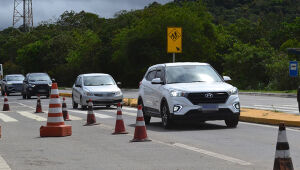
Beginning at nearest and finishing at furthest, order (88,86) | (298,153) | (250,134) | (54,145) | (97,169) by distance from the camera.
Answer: (97,169) → (298,153) → (54,145) → (250,134) → (88,86)

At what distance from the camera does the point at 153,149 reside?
11031 millimetres

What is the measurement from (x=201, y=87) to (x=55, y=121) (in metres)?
3.86

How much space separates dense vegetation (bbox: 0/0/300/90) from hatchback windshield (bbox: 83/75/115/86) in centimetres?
2369

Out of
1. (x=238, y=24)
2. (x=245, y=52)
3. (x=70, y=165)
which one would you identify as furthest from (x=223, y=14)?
(x=70, y=165)

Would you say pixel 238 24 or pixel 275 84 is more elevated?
pixel 238 24

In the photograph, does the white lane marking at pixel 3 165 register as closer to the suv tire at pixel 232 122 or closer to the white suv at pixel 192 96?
the white suv at pixel 192 96

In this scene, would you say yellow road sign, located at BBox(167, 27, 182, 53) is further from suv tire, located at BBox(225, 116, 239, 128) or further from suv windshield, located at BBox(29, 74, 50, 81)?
suv windshield, located at BBox(29, 74, 50, 81)

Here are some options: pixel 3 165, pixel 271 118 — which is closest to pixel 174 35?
pixel 271 118

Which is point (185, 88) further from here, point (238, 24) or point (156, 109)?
point (238, 24)

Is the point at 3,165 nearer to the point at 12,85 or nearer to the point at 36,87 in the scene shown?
the point at 36,87

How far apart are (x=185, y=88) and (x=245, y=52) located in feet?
157

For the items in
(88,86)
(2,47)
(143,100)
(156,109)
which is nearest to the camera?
(156,109)

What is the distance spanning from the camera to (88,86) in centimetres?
2656

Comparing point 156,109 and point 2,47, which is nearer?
point 156,109
